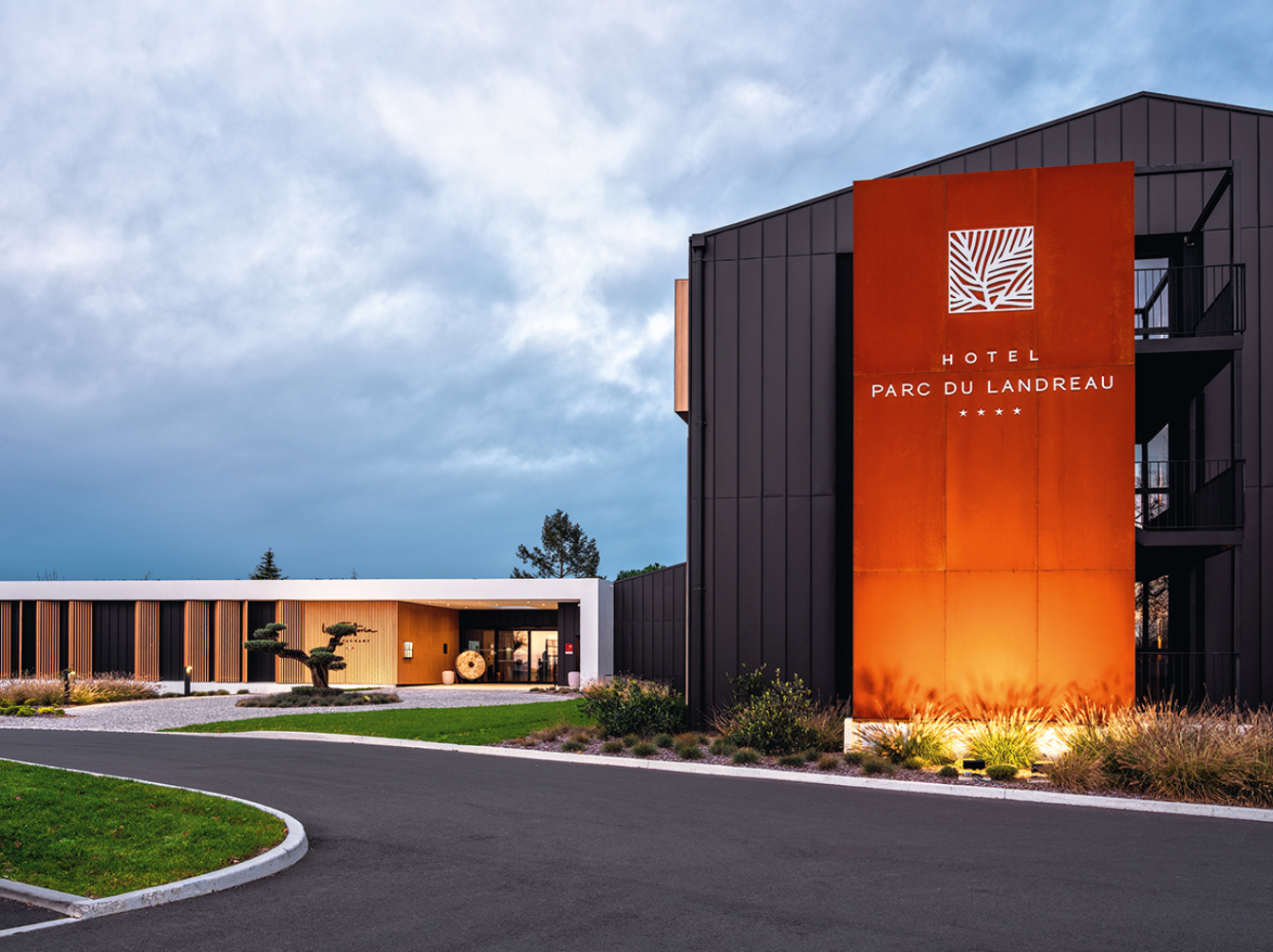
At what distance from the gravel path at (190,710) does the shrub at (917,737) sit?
1381cm

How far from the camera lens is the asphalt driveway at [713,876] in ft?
18.5

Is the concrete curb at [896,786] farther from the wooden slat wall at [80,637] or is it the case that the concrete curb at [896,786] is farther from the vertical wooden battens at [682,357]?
the wooden slat wall at [80,637]

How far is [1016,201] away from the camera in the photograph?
47.5 ft

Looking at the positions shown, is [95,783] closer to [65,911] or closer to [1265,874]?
Answer: [65,911]

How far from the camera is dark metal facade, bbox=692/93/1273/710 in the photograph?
15461 mm

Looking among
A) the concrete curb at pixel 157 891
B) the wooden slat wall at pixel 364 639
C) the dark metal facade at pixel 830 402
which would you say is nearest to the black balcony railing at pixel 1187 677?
the dark metal facade at pixel 830 402

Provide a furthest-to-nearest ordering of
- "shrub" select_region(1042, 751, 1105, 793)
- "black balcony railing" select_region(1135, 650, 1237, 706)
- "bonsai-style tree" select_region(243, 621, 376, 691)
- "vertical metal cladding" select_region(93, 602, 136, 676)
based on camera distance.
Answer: "vertical metal cladding" select_region(93, 602, 136, 676), "bonsai-style tree" select_region(243, 621, 376, 691), "black balcony railing" select_region(1135, 650, 1237, 706), "shrub" select_region(1042, 751, 1105, 793)

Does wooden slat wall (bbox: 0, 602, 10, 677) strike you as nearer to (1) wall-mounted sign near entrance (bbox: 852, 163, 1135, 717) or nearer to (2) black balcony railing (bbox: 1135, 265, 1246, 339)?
(1) wall-mounted sign near entrance (bbox: 852, 163, 1135, 717)

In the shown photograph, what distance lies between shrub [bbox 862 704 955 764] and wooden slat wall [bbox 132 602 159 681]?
2946 cm

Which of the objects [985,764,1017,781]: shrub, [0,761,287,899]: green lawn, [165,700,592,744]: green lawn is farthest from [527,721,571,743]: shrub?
[985,764,1017,781]: shrub

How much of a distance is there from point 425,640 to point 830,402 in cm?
2450

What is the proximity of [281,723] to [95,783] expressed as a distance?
999cm

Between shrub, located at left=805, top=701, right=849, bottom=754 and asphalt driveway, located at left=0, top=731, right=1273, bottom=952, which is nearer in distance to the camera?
asphalt driveway, located at left=0, top=731, right=1273, bottom=952

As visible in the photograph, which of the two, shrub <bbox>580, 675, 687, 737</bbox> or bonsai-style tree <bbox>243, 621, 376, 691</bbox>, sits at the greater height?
shrub <bbox>580, 675, 687, 737</bbox>
